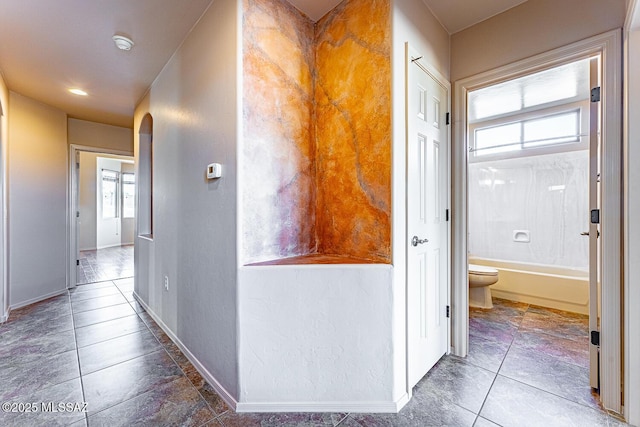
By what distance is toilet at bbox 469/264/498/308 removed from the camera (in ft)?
9.73

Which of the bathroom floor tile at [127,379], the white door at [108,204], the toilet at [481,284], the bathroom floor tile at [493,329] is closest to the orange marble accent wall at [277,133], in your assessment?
the bathroom floor tile at [127,379]

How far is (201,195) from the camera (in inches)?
72.4

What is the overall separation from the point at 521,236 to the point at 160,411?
168 inches

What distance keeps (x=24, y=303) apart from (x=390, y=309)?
13.9 ft

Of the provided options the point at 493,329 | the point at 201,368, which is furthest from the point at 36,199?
the point at 493,329

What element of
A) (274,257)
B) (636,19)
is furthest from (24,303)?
(636,19)

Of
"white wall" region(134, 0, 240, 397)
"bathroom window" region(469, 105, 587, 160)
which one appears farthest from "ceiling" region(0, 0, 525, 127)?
"bathroom window" region(469, 105, 587, 160)

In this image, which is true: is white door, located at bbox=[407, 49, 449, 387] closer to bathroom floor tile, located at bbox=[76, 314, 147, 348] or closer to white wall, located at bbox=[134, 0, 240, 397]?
white wall, located at bbox=[134, 0, 240, 397]

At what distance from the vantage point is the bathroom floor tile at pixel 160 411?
1.44m

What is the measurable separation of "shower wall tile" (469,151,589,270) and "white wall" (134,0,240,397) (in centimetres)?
375

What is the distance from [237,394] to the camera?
1508 millimetres

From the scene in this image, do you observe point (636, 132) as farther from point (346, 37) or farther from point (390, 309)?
point (346, 37)

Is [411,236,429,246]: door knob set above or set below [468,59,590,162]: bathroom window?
below

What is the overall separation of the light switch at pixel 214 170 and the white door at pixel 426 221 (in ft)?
3.63
